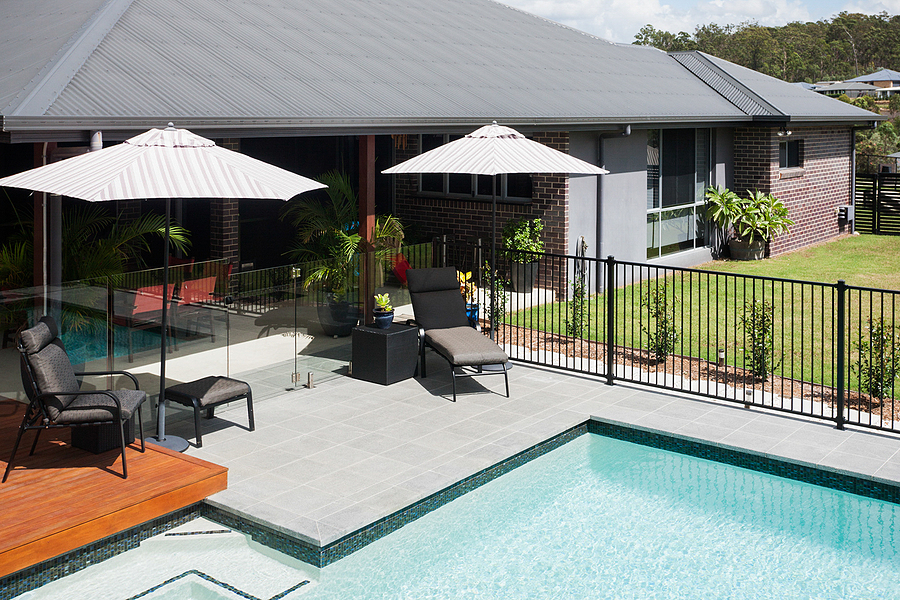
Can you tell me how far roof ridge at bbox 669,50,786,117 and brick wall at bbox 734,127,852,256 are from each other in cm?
54

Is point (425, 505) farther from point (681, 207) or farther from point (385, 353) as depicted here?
point (681, 207)

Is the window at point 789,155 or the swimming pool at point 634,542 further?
the window at point 789,155

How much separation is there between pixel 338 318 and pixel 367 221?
1.22 metres

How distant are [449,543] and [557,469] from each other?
65.9 inches

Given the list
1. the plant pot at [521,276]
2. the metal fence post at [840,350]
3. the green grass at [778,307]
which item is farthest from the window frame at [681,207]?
the metal fence post at [840,350]


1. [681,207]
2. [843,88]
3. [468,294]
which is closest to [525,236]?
[468,294]

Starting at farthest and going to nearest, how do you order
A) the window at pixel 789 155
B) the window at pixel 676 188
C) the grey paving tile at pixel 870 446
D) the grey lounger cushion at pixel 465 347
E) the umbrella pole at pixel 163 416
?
the window at pixel 789 155
the window at pixel 676 188
the grey lounger cushion at pixel 465 347
the grey paving tile at pixel 870 446
the umbrella pole at pixel 163 416

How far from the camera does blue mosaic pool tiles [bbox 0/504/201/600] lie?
213 inches

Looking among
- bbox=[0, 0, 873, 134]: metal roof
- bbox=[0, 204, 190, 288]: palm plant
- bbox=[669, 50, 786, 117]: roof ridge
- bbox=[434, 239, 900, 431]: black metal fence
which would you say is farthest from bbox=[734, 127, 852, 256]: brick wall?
bbox=[0, 204, 190, 288]: palm plant

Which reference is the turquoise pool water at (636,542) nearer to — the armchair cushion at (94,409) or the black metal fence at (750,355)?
the black metal fence at (750,355)

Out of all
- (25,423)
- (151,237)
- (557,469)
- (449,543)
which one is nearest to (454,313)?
(557,469)

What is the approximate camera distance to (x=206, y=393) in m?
7.59

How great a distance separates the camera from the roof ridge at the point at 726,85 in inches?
719

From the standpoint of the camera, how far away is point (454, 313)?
1011 cm
